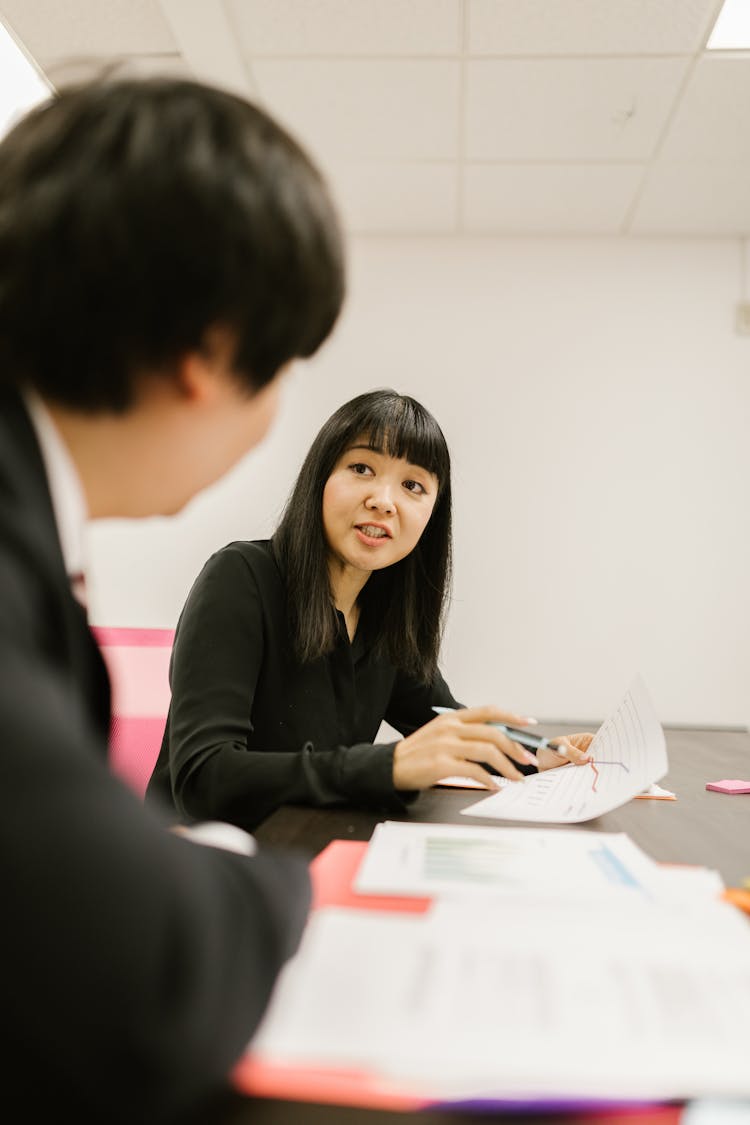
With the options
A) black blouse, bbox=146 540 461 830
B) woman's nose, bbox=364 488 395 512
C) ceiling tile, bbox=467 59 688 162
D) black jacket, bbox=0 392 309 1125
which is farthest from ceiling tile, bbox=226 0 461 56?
black jacket, bbox=0 392 309 1125

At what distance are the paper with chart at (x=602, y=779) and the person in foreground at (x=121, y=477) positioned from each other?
447 mm

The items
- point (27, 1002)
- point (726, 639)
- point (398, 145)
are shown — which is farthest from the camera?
point (726, 639)

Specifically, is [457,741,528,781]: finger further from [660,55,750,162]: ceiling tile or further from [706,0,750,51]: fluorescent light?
[660,55,750,162]: ceiling tile

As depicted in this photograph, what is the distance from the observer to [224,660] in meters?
1.11

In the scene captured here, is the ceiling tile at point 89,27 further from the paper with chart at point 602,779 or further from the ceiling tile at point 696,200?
the paper with chart at point 602,779

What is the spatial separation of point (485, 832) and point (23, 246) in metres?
0.65

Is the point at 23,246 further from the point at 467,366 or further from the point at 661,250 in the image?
the point at 661,250

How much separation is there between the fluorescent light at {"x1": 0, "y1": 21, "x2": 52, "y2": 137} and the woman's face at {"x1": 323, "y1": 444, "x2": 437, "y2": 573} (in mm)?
1798

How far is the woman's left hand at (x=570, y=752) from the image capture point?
1.15 meters

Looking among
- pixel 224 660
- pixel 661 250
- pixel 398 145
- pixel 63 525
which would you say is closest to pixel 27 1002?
pixel 63 525

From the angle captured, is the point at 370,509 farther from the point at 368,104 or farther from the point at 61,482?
the point at 368,104

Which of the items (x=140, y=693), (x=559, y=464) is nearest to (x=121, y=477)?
(x=140, y=693)

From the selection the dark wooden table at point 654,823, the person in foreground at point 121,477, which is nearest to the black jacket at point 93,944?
the person in foreground at point 121,477

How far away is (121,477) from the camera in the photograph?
55 centimetres
